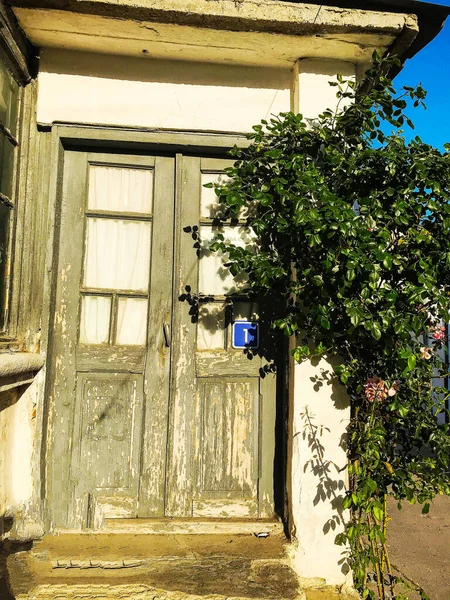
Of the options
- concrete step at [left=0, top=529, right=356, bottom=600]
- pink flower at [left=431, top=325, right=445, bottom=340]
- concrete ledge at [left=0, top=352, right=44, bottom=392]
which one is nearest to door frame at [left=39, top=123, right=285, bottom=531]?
concrete ledge at [left=0, top=352, right=44, bottom=392]

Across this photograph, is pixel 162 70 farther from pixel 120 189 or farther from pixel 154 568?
pixel 154 568

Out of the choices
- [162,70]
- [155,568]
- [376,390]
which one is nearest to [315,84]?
[162,70]

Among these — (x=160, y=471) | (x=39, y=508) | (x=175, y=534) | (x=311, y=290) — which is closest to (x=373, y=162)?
(x=311, y=290)

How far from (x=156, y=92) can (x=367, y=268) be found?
1.74m

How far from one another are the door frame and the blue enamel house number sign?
278mm

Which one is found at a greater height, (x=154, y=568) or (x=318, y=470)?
(x=318, y=470)

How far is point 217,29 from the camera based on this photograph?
2.95 m

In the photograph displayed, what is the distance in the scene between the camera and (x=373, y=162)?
2844 millimetres

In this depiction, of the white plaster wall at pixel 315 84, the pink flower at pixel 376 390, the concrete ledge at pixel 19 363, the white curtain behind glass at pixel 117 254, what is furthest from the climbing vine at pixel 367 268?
the concrete ledge at pixel 19 363

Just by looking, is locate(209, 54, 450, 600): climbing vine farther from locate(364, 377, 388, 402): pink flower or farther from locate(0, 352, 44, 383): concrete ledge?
locate(0, 352, 44, 383): concrete ledge

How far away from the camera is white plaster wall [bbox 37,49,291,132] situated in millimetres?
3164

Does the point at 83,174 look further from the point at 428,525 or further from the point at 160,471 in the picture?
the point at 428,525

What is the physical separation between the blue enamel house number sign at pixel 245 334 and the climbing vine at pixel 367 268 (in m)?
0.32

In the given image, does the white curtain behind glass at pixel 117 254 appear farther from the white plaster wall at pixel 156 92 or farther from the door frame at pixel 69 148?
the white plaster wall at pixel 156 92
